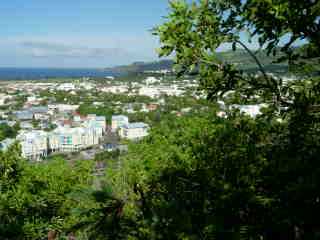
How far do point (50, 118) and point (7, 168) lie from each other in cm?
8979

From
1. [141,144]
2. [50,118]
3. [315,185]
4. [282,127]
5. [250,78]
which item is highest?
[250,78]

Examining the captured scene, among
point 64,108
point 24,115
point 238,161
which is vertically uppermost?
point 238,161

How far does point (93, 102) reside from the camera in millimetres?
119188

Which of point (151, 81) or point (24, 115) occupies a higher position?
point (151, 81)

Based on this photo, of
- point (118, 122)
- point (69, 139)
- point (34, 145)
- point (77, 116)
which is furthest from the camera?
point (77, 116)

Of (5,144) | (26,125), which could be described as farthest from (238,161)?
(26,125)

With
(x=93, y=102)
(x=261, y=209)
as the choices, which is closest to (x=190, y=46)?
(x=261, y=209)

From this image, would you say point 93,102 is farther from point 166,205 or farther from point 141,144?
point 166,205

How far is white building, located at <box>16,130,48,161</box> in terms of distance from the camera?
66938mm

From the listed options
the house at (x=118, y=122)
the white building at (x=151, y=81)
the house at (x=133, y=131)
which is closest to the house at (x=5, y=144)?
the house at (x=133, y=131)

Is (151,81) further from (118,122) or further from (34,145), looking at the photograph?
(34,145)

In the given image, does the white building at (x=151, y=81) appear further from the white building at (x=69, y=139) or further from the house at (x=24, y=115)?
the white building at (x=69, y=139)

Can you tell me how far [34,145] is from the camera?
68.5 metres

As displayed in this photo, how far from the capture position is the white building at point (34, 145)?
6694 cm
